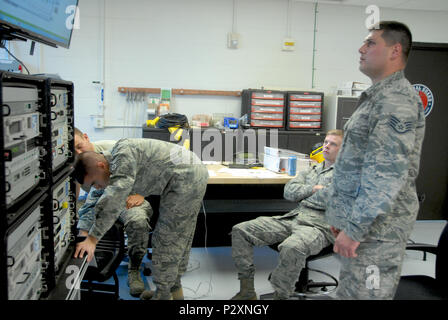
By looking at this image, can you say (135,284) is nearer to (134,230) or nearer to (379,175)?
(134,230)

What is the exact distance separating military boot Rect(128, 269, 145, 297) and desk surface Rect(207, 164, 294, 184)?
2.64ft

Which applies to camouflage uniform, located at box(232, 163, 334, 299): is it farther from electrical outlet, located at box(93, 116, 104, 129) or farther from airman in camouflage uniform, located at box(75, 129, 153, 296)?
electrical outlet, located at box(93, 116, 104, 129)

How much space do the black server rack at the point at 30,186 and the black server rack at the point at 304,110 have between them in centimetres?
387

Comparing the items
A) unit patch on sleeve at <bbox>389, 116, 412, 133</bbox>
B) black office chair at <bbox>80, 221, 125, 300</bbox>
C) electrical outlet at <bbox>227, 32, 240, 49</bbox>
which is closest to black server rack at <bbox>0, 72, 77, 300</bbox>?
black office chair at <bbox>80, 221, 125, 300</bbox>

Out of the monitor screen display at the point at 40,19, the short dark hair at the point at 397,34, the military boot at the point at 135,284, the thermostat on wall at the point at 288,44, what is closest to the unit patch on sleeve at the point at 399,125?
the short dark hair at the point at 397,34

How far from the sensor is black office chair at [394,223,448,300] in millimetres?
1469

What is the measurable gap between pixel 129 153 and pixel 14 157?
85cm

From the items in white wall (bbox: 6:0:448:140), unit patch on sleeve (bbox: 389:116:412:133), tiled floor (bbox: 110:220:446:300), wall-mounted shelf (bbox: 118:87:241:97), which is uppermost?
white wall (bbox: 6:0:448:140)

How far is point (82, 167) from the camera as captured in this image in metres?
1.50

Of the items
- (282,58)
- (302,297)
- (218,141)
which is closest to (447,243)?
(302,297)

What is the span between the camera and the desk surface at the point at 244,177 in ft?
8.51

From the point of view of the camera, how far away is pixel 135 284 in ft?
7.51
